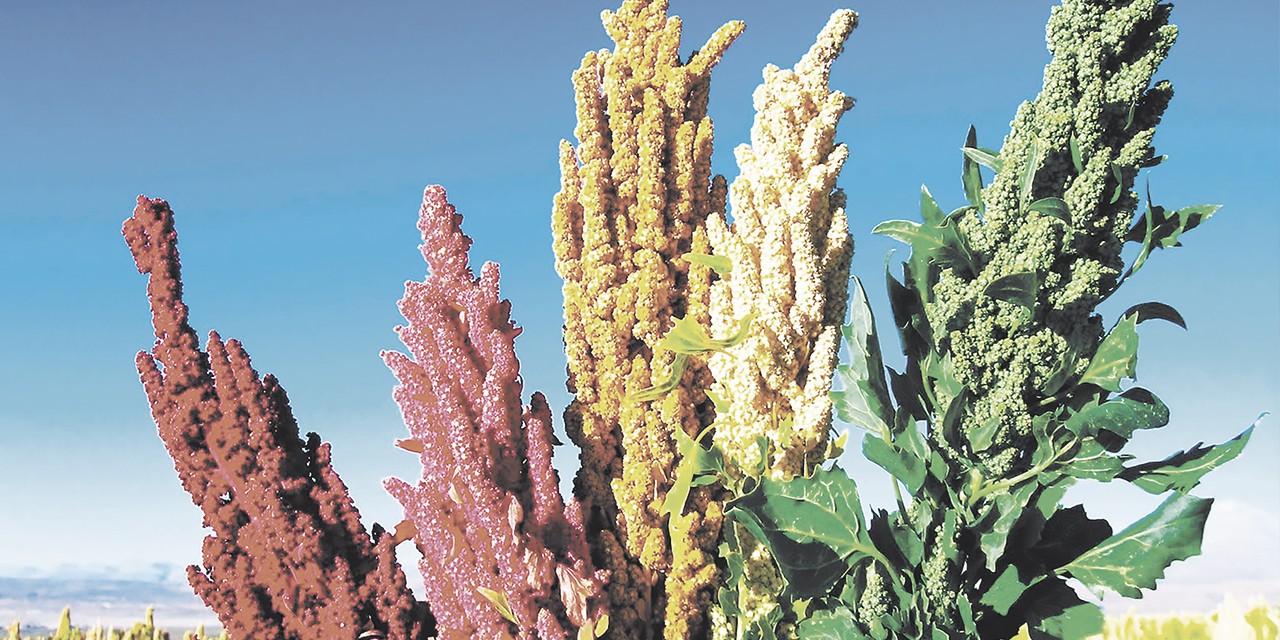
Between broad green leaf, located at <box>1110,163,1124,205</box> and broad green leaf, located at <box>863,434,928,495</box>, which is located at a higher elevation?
broad green leaf, located at <box>1110,163,1124,205</box>

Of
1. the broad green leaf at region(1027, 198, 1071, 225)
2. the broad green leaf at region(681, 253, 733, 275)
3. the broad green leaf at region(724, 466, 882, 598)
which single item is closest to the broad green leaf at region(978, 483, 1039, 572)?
the broad green leaf at region(724, 466, 882, 598)

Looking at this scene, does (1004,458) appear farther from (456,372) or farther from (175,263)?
(175,263)

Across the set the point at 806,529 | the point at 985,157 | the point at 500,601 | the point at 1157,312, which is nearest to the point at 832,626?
the point at 806,529

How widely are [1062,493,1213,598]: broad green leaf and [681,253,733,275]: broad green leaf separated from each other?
176 centimetres

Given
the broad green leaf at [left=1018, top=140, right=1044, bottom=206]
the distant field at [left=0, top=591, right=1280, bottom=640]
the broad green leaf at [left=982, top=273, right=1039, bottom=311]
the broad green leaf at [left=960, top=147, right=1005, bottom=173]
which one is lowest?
the distant field at [left=0, top=591, right=1280, bottom=640]

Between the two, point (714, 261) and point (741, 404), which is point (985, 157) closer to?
point (714, 261)

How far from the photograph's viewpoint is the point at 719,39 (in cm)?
482

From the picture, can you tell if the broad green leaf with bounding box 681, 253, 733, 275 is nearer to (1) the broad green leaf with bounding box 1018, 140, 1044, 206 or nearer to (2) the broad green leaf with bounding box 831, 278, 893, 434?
(2) the broad green leaf with bounding box 831, 278, 893, 434

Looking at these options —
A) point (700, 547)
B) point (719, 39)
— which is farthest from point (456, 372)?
point (719, 39)

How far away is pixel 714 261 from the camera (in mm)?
4383

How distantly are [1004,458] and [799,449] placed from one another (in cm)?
81

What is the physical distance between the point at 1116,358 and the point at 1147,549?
70 cm

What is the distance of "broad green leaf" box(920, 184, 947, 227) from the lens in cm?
424

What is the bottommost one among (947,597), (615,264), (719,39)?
(947,597)
